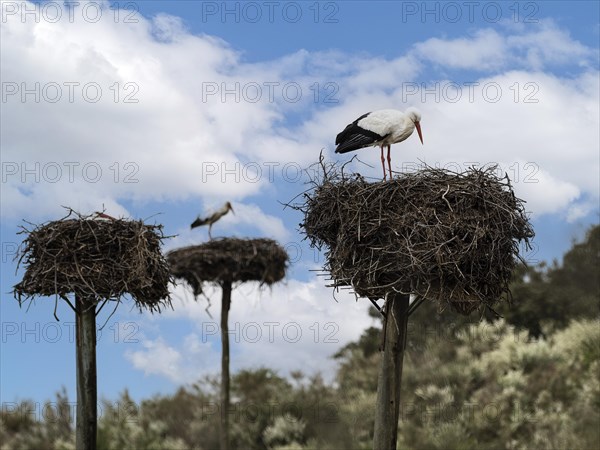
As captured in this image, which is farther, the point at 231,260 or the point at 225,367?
the point at 225,367

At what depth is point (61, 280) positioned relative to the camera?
948cm

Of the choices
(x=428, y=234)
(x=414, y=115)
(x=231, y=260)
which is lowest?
(x=428, y=234)

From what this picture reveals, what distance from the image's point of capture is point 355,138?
8.89m

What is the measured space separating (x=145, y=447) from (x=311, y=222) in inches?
499

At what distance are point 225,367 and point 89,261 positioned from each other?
649 cm

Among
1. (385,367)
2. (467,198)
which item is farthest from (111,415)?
(467,198)

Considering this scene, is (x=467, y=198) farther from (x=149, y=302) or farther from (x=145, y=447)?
(x=145, y=447)

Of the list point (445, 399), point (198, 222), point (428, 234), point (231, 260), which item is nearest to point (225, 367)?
point (231, 260)

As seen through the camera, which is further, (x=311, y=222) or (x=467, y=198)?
(x=311, y=222)

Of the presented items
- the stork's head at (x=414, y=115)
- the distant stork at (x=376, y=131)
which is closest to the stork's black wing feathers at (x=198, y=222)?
the distant stork at (x=376, y=131)

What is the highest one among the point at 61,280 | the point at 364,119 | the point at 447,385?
the point at 364,119

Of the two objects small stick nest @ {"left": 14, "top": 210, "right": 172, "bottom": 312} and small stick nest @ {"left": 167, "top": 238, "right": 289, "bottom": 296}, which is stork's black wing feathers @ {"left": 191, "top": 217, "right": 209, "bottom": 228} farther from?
small stick nest @ {"left": 14, "top": 210, "right": 172, "bottom": 312}

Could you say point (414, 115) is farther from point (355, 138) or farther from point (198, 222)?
point (198, 222)

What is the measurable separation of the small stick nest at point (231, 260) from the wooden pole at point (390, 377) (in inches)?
264
